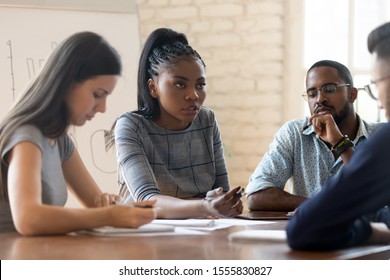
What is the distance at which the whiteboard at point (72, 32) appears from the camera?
1743mm

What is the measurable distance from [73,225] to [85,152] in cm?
52

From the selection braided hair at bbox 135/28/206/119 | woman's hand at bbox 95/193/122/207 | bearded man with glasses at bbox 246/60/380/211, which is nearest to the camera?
woman's hand at bbox 95/193/122/207

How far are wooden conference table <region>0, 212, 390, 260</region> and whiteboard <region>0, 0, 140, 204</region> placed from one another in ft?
1.32

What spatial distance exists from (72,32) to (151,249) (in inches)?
24.9

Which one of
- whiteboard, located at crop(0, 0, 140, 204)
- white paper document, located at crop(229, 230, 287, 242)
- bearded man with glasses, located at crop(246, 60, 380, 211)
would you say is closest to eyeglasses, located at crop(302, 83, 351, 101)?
bearded man with glasses, located at crop(246, 60, 380, 211)

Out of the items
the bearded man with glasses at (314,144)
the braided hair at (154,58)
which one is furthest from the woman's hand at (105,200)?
the bearded man with glasses at (314,144)

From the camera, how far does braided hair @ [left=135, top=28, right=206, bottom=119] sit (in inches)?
74.7

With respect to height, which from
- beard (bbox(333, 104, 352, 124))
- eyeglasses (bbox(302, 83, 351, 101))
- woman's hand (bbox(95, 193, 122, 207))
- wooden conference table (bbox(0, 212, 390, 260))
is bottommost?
wooden conference table (bbox(0, 212, 390, 260))

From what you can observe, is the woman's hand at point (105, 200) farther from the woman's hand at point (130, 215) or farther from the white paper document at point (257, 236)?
the white paper document at point (257, 236)

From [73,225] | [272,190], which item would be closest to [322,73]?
[272,190]

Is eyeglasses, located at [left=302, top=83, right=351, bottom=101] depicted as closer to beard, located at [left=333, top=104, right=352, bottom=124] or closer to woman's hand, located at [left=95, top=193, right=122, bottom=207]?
beard, located at [left=333, top=104, right=352, bottom=124]

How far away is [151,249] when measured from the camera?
1.29 m

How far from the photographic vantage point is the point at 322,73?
81.3 inches
